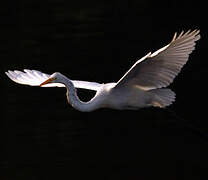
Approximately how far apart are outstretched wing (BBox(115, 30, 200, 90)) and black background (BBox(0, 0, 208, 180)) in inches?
37.1

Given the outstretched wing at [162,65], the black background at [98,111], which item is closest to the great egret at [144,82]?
the outstretched wing at [162,65]

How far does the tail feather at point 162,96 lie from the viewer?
734 centimetres

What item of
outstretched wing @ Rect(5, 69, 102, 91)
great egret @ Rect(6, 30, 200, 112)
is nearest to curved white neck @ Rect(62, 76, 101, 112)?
great egret @ Rect(6, 30, 200, 112)

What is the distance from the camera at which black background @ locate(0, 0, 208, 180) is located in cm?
803

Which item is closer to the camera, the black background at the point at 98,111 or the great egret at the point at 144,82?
the great egret at the point at 144,82

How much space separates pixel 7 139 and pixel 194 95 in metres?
2.74

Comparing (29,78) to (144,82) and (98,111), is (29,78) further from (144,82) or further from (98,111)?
(98,111)

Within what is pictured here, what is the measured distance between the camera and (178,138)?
8.64 metres

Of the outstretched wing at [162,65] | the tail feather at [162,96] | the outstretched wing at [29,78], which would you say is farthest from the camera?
the outstretched wing at [29,78]

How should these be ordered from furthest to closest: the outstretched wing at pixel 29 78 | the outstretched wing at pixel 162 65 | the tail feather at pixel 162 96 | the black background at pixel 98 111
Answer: the black background at pixel 98 111 < the outstretched wing at pixel 29 78 < the tail feather at pixel 162 96 < the outstretched wing at pixel 162 65

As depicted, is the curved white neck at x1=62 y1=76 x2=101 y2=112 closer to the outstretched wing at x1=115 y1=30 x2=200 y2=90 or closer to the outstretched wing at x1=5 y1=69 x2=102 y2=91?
the outstretched wing at x1=115 y1=30 x2=200 y2=90

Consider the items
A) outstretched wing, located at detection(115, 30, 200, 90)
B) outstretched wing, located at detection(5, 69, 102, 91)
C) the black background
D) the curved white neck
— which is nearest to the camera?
outstretched wing, located at detection(115, 30, 200, 90)

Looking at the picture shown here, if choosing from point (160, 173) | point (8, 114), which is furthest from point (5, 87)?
point (160, 173)

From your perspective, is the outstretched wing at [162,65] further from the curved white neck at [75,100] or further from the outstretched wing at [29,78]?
the outstretched wing at [29,78]
